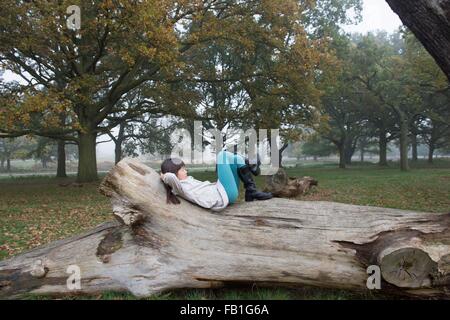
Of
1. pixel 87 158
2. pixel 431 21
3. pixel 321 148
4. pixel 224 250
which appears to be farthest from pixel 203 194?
→ pixel 321 148

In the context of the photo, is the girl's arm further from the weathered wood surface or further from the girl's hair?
the weathered wood surface

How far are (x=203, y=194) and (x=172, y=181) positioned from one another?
444 mm

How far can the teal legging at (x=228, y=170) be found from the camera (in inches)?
172

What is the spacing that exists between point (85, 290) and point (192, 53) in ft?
64.0

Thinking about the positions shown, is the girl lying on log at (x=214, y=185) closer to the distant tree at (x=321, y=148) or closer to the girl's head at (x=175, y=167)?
the girl's head at (x=175, y=167)

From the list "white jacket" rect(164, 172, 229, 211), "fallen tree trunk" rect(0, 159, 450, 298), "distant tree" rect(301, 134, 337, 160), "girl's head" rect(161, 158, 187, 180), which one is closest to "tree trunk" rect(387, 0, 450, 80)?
"fallen tree trunk" rect(0, 159, 450, 298)

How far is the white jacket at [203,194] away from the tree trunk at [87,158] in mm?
15049

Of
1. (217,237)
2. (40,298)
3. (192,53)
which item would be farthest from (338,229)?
(192,53)

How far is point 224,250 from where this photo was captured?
388 cm

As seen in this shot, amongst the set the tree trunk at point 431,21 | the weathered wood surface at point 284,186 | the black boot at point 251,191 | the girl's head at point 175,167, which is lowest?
the weathered wood surface at point 284,186

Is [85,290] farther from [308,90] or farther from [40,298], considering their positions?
[308,90]

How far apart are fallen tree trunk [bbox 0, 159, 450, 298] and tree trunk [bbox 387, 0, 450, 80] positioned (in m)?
1.83

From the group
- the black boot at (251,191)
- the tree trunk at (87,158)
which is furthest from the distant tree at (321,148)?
the black boot at (251,191)

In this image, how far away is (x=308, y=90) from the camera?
17625mm
